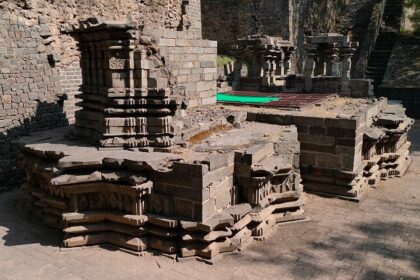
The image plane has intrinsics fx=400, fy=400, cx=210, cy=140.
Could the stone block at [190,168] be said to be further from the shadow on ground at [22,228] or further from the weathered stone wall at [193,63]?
the weathered stone wall at [193,63]

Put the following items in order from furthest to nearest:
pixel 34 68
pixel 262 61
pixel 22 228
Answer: pixel 262 61, pixel 34 68, pixel 22 228

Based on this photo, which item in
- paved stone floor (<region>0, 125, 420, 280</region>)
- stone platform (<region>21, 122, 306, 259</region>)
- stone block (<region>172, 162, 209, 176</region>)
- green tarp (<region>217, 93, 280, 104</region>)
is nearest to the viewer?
paved stone floor (<region>0, 125, 420, 280</region>)

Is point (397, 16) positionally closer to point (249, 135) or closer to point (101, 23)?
point (249, 135)

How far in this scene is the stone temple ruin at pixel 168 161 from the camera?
6.14m

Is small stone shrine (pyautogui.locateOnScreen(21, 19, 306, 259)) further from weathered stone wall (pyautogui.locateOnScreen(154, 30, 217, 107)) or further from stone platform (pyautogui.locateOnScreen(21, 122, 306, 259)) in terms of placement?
weathered stone wall (pyautogui.locateOnScreen(154, 30, 217, 107))

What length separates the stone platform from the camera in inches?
239

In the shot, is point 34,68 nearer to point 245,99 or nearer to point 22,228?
point 22,228

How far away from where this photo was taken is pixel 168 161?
6.41m

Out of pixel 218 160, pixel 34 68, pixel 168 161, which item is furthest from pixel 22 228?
pixel 34 68

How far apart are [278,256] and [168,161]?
2.27 metres

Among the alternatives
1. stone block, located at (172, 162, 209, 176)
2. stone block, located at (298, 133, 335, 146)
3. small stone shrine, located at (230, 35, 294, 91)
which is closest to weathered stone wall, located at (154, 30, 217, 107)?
stone block, located at (298, 133, 335, 146)

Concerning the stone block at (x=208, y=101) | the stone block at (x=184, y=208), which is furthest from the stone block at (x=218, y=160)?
the stone block at (x=208, y=101)

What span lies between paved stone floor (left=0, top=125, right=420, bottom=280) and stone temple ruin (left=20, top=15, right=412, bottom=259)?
261mm

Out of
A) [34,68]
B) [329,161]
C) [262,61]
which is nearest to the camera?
[329,161]
